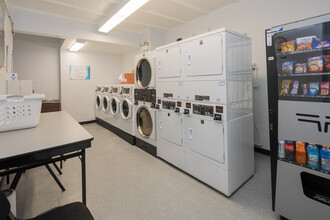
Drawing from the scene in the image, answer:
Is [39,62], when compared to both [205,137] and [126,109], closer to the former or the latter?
[126,109]

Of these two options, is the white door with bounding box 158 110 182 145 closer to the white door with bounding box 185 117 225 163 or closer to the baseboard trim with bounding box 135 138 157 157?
the white door with bounding box 185 117 225 163

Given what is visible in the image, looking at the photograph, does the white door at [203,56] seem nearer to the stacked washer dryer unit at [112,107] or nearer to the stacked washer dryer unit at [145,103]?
the stacked washer dryer unit at [145,103]

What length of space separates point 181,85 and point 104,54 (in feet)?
15.2

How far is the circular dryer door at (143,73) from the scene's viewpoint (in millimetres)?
3154

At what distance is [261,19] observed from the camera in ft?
9.47

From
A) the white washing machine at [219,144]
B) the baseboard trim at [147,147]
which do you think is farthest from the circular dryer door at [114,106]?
the white washing machine at [219,144]

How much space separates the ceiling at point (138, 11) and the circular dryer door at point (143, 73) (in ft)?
3.50

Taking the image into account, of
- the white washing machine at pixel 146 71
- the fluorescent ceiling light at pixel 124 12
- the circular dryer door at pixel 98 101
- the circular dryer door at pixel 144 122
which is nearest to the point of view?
the fluorescent ceiling light at pixel 124 12

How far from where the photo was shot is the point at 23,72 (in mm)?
4863

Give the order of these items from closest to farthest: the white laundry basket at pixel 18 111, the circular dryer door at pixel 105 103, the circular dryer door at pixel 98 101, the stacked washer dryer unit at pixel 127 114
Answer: the white laundry basket at pixel 18 111 < the stacked washer dryer unit at pixel 127 114 < the circular dryer door at pixel 105 103 < the circular dryer door at pixel 98 101

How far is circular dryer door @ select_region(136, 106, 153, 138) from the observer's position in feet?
10.7

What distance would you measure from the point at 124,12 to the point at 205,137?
260 centimetres

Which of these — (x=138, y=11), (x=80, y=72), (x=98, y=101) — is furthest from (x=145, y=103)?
(x=80, y=72)

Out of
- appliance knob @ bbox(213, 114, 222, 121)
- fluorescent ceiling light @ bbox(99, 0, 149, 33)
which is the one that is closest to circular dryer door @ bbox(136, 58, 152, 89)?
fluorescent ceiling light @ bbox(99, 0, 149, 33)
